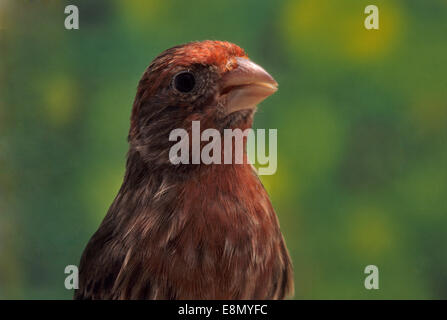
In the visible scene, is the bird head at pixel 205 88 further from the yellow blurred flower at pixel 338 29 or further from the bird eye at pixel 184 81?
the yellow blurred flower at pixel 338 29

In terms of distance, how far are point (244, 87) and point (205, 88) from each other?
108mm

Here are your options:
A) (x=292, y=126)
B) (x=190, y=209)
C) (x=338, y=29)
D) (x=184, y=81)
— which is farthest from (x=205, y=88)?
(x=338, y=29)

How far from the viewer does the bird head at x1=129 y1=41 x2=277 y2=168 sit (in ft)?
4.74

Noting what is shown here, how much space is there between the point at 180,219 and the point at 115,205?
0.29 meters

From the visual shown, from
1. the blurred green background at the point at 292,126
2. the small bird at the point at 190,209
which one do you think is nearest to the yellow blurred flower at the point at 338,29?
the blurred green background at the point at 292,126

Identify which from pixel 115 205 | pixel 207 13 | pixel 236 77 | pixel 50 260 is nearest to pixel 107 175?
pixel 50 260

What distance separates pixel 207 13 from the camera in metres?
2.02

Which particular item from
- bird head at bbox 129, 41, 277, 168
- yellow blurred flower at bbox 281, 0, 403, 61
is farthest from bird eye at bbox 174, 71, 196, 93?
yellow blurred flower at bbox 281, 0, 403, 61

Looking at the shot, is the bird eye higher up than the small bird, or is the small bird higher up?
the bird eye

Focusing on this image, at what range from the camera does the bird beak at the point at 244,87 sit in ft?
4.75

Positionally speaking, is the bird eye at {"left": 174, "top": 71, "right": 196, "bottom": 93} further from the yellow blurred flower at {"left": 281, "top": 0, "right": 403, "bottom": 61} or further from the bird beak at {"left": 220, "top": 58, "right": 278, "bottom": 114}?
the yellow blurred flower at {"left": 281, "top": 0, "right": 403, "bottom": 61}

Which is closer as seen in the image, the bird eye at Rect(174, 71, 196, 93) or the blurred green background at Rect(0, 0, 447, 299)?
the bird eye at Rect(174, 71, 196, 93)

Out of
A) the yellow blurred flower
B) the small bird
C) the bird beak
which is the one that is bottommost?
the small bird

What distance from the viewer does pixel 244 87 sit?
4.77 ft
